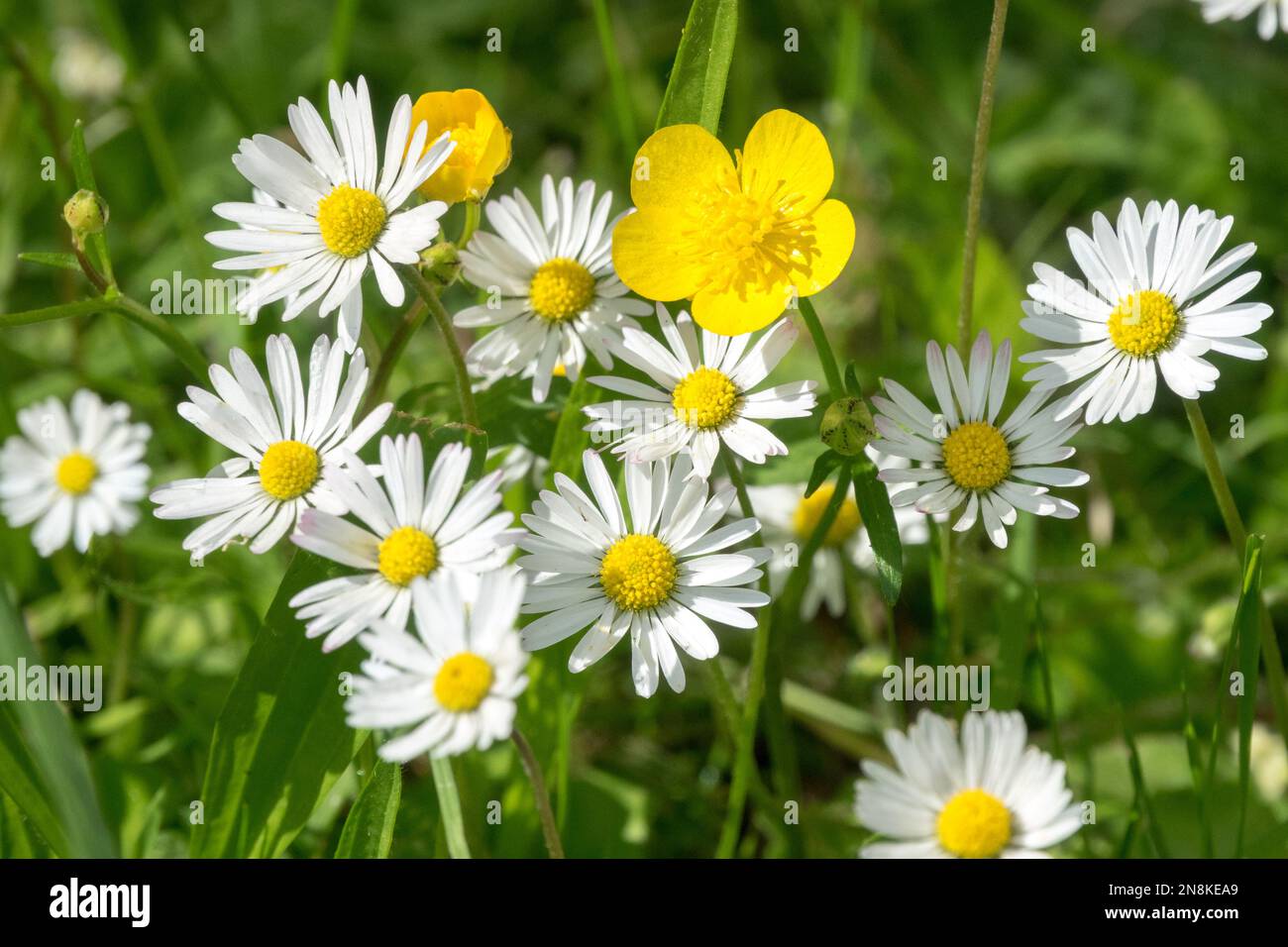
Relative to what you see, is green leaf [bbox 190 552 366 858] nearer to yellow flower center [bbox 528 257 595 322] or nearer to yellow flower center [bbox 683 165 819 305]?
yellow flower center [bbox 528 257 595 322]

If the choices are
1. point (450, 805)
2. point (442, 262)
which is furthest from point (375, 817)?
point (442, 262)

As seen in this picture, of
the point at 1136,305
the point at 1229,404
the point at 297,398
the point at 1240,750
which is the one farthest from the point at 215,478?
the point at 1229,404

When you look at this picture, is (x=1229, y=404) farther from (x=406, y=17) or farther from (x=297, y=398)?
(x=406, y=17)

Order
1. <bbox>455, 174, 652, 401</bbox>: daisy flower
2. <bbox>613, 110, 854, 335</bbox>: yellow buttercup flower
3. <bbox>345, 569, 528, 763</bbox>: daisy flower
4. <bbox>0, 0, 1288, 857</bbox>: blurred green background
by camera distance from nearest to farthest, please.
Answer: <bbox>345, 569, 528, 763</bbox>: daisy flower < <bbox>613, 110, 854, 335</bbox>: yellow buttercup flower < <bbox>455, 174, 652, 401</bbox>: daisy flower < <bbox>0, 0, 1288, 857</bbox>: blurred green background

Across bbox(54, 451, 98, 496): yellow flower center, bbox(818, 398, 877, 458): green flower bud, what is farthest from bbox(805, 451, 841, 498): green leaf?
Result: bbox(54, 451, 98, 496): yellow flower center

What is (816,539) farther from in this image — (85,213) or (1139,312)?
(85,213)

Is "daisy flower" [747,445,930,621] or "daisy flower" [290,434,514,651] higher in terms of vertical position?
"daisy flower" [747,445,930,621]

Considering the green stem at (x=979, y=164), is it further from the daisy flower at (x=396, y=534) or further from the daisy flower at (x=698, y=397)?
the daisy flower at (x=396, y=534)
